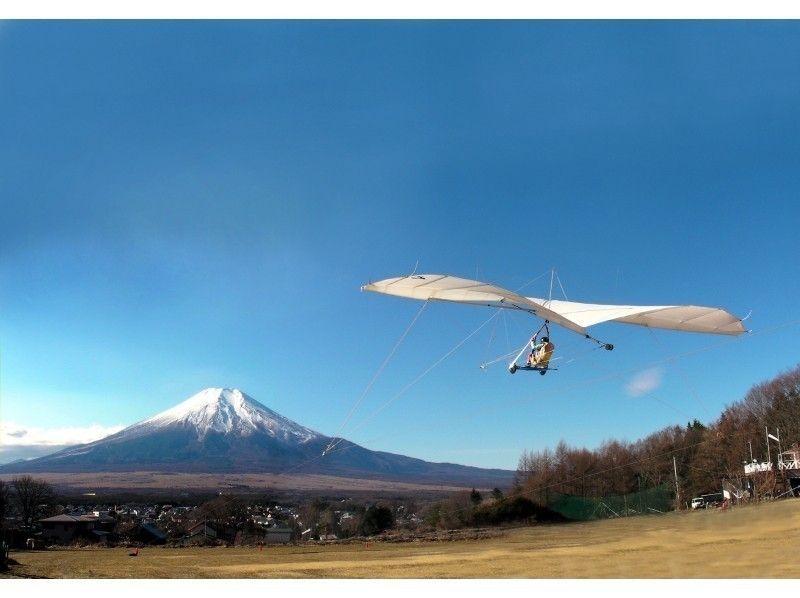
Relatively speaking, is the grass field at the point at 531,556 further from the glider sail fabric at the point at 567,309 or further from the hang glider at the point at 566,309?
the glider sail fabric at the point at 567,309

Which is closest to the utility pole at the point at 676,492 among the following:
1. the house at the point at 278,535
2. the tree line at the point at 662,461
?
the tree line at the point at 662,461

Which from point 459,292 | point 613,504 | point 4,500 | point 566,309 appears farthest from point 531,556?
point 4,500

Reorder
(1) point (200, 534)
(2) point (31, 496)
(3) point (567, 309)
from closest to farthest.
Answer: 1. (3) point (567, 309)
2. (1) point (200, 534)
3. (2) point (31, 496)

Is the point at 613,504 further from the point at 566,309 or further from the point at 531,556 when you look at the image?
the point at 566,309

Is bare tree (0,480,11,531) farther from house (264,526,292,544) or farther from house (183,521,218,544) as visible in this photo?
house (264,526,292,544)

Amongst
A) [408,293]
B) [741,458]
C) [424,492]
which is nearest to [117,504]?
[424,492]

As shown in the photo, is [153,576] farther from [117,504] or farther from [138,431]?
[138,431]
